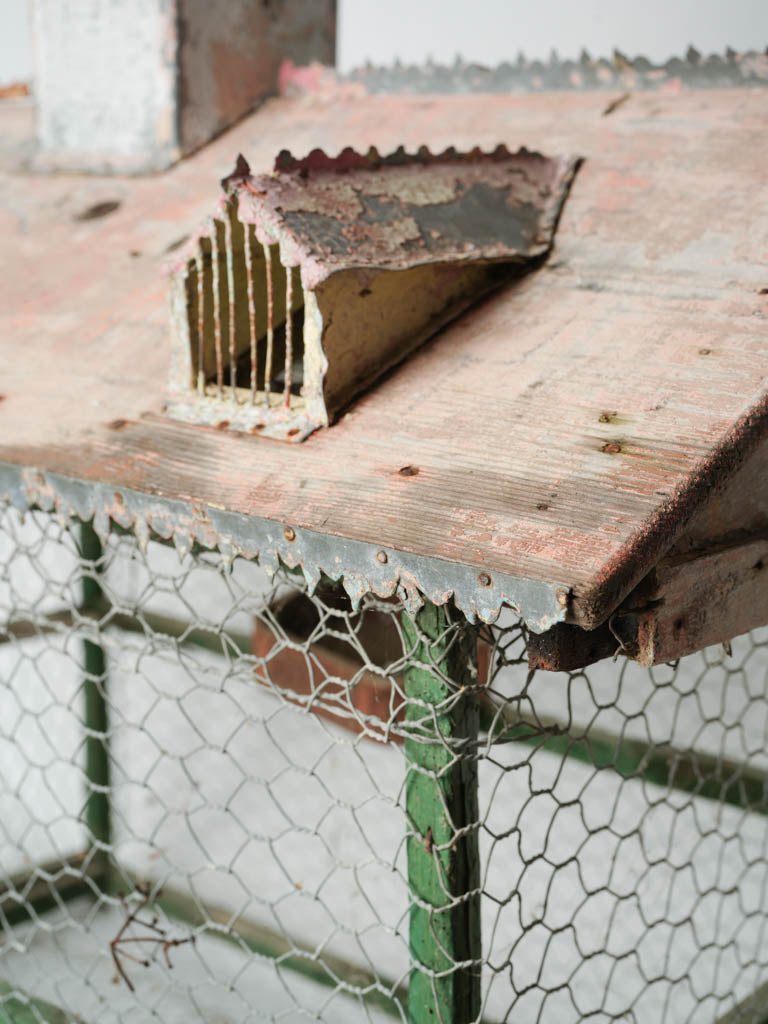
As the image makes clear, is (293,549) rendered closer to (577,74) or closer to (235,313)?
(235,313)

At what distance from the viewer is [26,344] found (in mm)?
1427

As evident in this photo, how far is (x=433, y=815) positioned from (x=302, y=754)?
1955mm

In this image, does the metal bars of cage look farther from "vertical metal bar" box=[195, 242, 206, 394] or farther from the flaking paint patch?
the flaking paint patch

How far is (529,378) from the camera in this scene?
106cm

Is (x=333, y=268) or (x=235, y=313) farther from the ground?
(x=333, y=268)

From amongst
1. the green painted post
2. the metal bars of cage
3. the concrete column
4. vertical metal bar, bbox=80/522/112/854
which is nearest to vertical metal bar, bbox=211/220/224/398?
the metal bars of cage

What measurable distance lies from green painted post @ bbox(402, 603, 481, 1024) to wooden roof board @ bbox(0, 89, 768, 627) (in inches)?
5.6

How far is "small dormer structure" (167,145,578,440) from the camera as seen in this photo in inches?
43.4

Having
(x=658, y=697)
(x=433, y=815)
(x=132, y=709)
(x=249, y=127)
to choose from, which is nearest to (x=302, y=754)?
(x=132, y=709)

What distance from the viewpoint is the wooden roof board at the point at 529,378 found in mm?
878

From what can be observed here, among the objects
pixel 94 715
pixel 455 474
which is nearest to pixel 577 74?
pixel 455 474

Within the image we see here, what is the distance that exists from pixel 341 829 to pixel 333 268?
199 centimetres

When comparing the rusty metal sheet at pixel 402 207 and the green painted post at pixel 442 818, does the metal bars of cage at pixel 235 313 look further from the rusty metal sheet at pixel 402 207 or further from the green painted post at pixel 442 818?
the green painted post at pixel 442 818

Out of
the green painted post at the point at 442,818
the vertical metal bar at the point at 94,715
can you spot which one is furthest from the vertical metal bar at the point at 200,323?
the vertical metal bar at the point at 94,715
